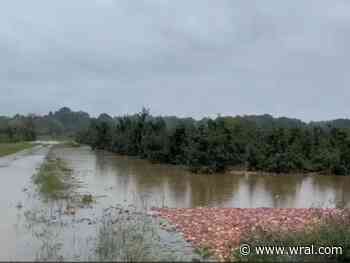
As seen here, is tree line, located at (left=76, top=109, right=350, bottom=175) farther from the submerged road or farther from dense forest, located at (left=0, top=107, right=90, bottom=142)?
dense forest, located at (left=0, top=107, right=90, bottom=142)

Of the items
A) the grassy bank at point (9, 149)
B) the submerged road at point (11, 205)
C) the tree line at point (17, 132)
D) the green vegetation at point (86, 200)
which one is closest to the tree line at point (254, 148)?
the submerged road at point (11, 205)

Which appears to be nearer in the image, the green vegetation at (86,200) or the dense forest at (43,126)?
the green vegetation at (86,200)

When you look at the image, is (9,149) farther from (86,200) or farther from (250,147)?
(86,200)

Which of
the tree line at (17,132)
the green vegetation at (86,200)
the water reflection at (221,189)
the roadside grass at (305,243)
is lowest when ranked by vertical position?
the water reflection at (221,189)

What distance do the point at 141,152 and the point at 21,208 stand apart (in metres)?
33.3

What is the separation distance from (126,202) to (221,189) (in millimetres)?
7019

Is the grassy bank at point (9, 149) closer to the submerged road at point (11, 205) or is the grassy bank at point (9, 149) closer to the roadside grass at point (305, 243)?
the submerged road at point (11, 205)

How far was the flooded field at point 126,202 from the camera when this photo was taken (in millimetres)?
10562

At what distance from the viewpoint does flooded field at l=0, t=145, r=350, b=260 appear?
10562 mm

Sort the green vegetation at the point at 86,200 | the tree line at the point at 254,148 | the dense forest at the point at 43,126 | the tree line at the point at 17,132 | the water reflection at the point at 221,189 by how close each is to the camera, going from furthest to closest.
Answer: the dense forest at the point at 43,126
the tree line at the point at 17,132
the tree line at the point at 254,148
the water reflection at the point at 221,189
the green vegetation at the point at 86,200

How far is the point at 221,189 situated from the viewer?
2412 cm

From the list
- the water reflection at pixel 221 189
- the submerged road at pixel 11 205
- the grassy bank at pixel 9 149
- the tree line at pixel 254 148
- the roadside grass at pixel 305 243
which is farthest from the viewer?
the grassy bank at pixel 9 149

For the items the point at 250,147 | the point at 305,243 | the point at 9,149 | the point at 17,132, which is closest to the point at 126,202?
the point at 305,243

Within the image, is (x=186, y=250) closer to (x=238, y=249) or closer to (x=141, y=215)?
(x=238, y=249)
